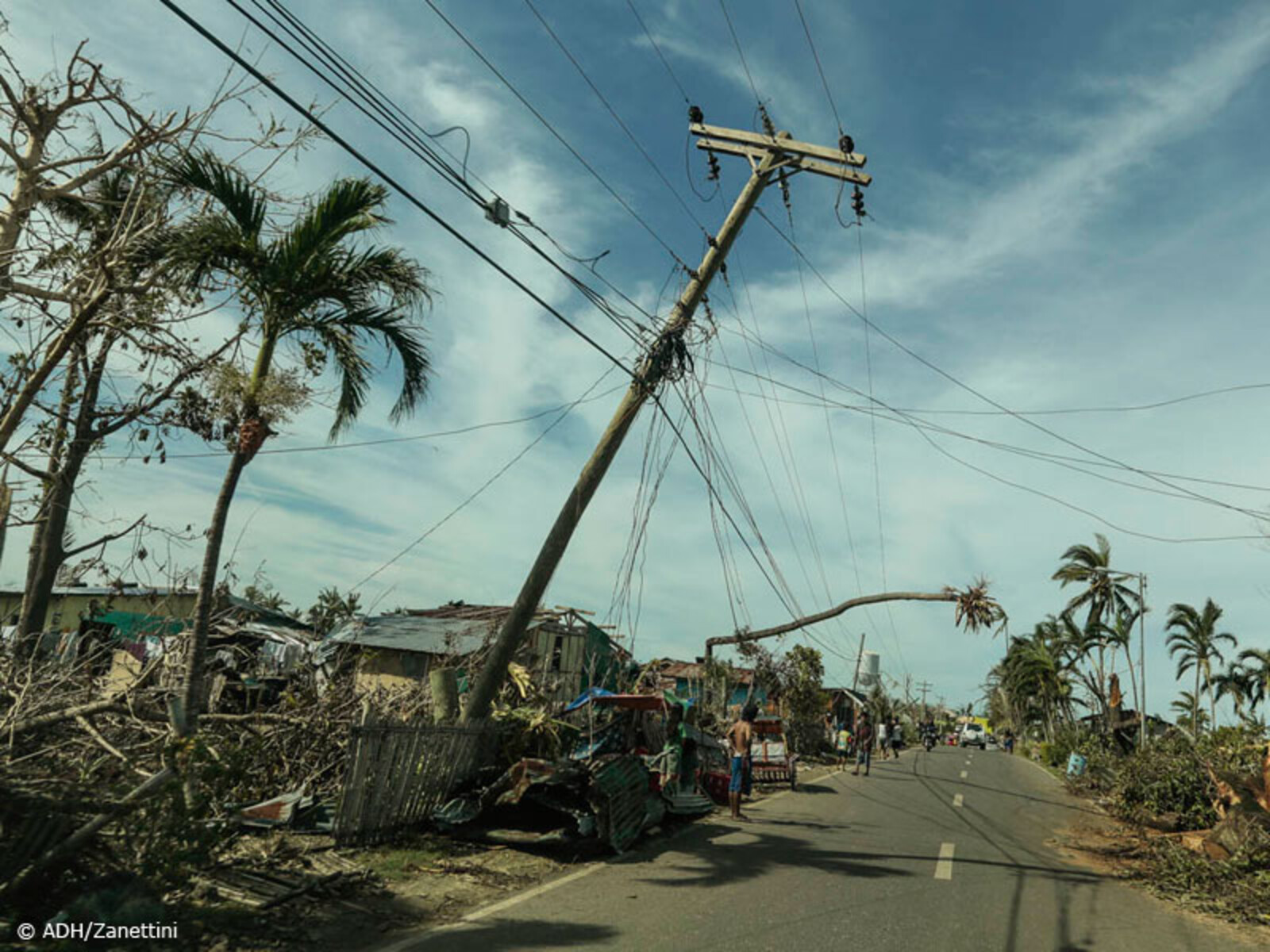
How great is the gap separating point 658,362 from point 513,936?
27.0 feet

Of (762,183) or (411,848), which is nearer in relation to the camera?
(411,848)

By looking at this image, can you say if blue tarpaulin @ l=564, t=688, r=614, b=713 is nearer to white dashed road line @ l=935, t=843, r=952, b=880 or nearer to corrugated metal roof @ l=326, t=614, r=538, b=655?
white dashed road line @ l=935, t=843, r=952, b=880

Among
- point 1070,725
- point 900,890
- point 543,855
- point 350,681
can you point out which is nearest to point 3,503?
point 350,681

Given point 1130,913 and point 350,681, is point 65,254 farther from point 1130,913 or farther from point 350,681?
point 1130,913

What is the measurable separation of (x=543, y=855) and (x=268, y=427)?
576 cm

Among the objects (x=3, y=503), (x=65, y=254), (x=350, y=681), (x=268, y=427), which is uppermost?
(x=65, y=254)

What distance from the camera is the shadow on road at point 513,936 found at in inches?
237

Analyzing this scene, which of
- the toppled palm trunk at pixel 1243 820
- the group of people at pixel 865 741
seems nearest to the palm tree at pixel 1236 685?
the group of people at pixel 865 741

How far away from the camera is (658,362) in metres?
12.7

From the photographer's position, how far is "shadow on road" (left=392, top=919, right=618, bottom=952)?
6023 millimetres

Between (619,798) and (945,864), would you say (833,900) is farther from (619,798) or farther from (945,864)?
(945,864)

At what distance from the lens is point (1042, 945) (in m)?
7.11

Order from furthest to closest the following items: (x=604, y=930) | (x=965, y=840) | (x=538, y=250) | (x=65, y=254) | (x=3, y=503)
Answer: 1. (x=965, y=840)
2. (x=538, y=250)
3. (x=3, y=503)
4. (x=65, y=254)
5. (x=604, y=930)

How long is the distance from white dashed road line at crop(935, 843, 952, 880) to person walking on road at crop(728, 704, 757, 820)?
3.15 m
